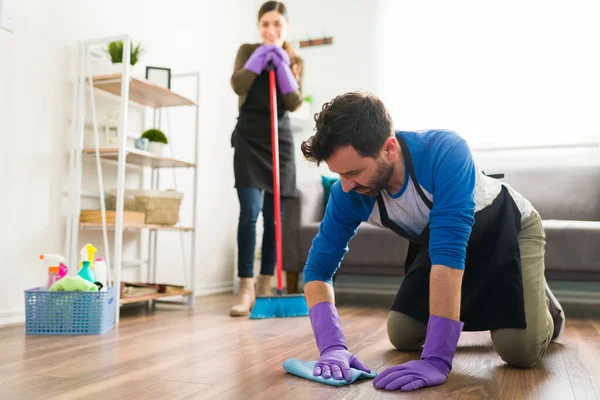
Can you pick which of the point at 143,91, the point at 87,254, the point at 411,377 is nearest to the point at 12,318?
the point at 87,254

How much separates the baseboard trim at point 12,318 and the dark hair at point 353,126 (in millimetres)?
1406

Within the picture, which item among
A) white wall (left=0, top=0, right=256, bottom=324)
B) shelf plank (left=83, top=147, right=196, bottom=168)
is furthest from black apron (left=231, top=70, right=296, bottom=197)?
white wall (left=0, top=0, right=256, bottom=324)

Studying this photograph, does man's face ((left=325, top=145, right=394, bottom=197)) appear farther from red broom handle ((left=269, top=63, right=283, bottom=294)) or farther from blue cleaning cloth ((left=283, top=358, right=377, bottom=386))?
red broom handle ((left=269, top=63, right=283, bottom=294))

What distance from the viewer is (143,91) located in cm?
245

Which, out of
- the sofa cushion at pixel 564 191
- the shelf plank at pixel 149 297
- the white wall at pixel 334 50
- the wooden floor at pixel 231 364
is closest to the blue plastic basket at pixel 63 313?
the wooden floor at pixel 231 364

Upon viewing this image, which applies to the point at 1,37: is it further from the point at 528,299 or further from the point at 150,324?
the point at 528,299

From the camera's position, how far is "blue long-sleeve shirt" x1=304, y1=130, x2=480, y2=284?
1124 mm

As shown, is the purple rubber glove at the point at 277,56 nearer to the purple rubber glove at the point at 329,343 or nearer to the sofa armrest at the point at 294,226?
the sofa armrest at the point at 294,226

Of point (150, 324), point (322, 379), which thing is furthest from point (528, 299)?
point (150, 324)

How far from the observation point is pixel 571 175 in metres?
3.05

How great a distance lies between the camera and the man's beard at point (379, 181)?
1.18m

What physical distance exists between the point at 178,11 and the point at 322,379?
247cm

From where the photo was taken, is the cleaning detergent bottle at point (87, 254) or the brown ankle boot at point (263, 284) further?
the brown ankle boot at point (263, 284)

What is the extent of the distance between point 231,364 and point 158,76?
155 cm
